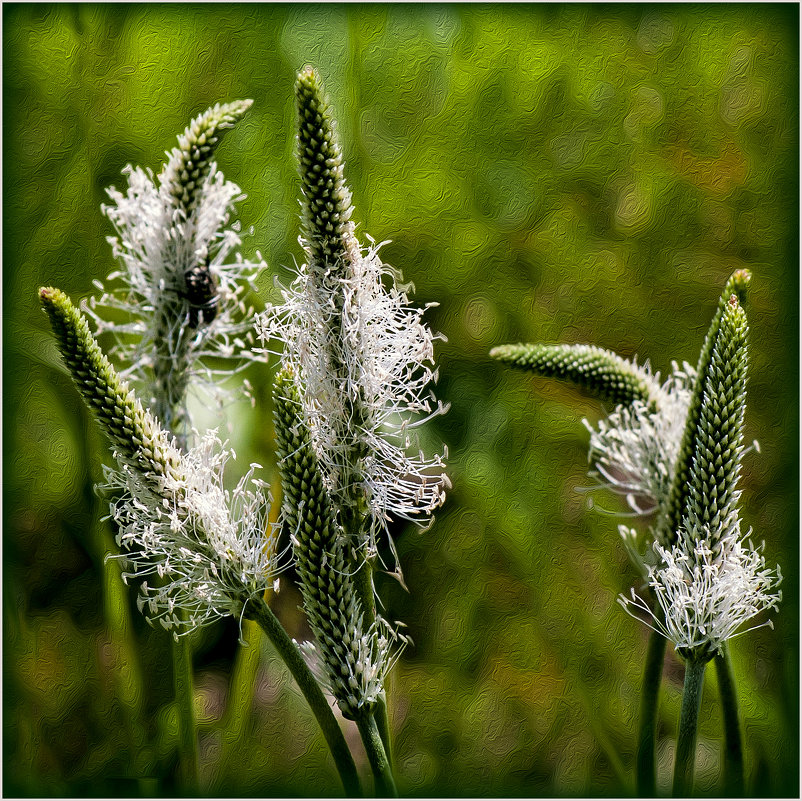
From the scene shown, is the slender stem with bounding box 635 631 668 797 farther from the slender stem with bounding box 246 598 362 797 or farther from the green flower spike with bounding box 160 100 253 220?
the green flower spike with bounding box 160 100 253 220

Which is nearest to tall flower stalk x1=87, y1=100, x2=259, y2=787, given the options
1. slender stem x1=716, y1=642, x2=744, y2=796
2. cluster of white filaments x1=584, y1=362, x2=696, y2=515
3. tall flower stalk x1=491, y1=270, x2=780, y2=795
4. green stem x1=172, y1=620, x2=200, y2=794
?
green stem x1=172, y1=620, x2=200, y2=794

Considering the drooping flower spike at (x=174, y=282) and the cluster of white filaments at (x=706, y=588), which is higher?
the drooping flower spike at (x=174, y=282)

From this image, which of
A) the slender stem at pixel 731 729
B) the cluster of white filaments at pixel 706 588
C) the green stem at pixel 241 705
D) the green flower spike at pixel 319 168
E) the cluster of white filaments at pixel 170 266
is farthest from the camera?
the green stem at pixel 241 705

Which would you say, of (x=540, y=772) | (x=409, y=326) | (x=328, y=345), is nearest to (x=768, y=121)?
(x=409, y=326)

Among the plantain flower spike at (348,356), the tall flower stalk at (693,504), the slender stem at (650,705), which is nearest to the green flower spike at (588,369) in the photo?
the tall flower stalk at (693,504)

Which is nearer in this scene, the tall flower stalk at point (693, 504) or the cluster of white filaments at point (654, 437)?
the tall flower stalk at point (693, 504)

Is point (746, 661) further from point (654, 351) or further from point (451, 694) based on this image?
point (654, 351)

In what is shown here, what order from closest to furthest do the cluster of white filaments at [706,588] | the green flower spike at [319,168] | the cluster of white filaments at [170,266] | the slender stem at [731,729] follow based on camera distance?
the green flower spike at [319,168], the cluster of white filaments at [706,588], the slender stem at [731,729], the cluster of white filaments at [170,266]

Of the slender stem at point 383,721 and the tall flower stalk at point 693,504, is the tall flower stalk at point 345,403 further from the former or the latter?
the tall flower stalk at point 693,504

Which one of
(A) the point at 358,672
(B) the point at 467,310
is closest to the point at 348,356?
(A) the point at 358,672

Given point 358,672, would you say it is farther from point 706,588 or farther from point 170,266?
point 170,266
